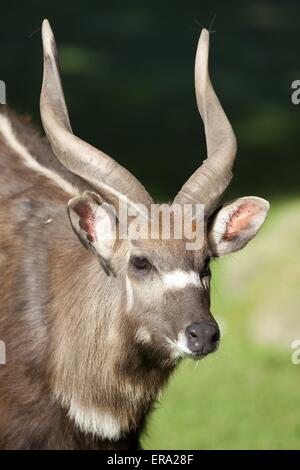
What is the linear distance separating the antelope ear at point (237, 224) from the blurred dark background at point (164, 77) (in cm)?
647

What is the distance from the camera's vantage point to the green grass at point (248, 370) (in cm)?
966

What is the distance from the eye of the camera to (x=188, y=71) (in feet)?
56.4

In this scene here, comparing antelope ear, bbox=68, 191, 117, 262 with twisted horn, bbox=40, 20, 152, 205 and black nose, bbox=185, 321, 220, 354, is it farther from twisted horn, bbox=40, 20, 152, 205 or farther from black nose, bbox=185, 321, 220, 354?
black nose, bbox=185, 321, 220, 354

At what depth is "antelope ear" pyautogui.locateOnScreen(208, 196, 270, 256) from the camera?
699cm

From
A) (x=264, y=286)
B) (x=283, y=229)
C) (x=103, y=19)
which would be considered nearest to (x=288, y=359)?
(x=264, y=286)

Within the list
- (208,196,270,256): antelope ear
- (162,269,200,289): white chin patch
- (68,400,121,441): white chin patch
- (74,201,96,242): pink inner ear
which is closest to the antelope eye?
(162,269,200,289): white chin patch

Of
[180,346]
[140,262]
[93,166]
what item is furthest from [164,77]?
[180,346]

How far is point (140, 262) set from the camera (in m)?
6.63

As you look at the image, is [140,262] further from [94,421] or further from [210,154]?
[94,421]
